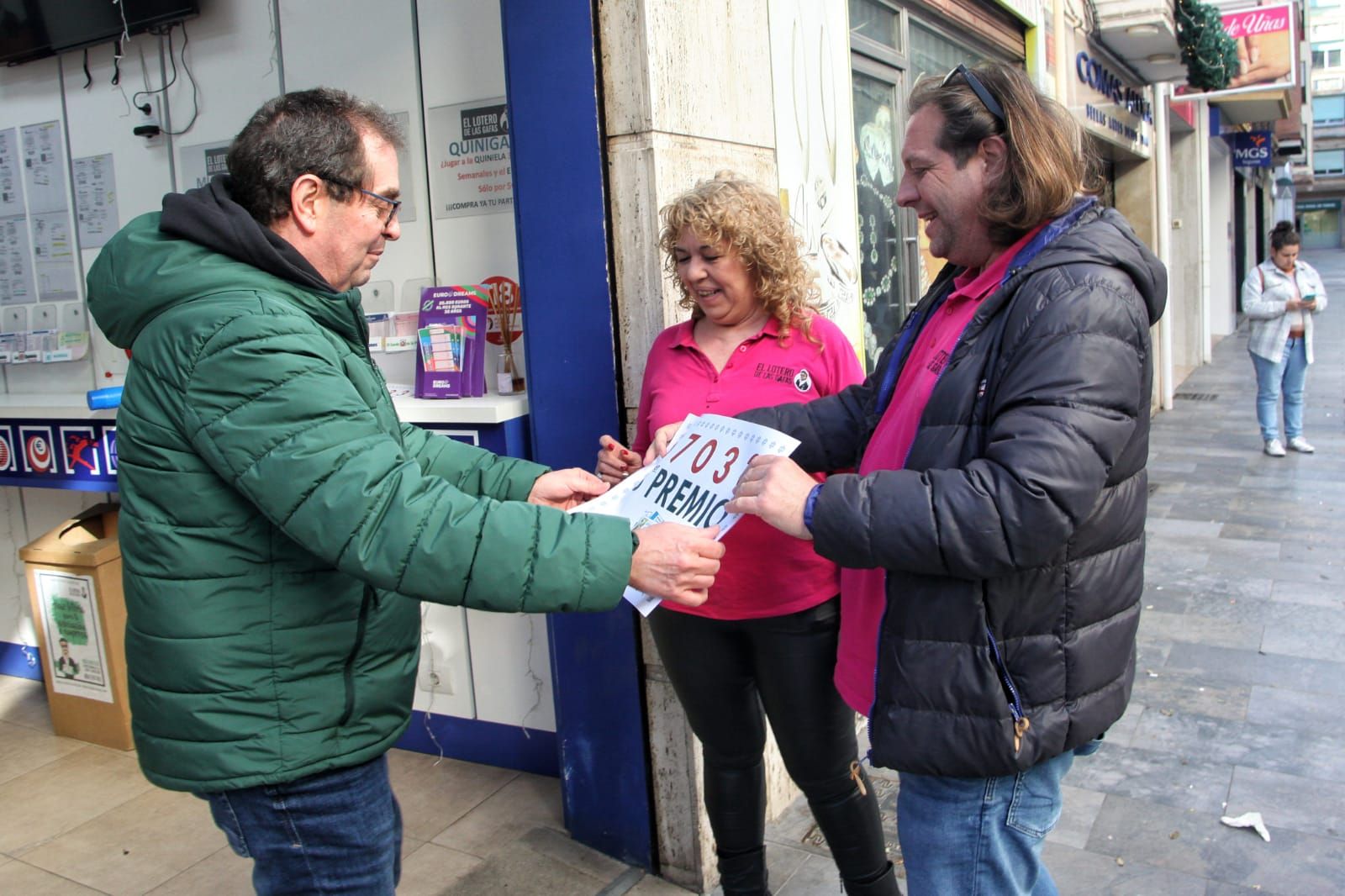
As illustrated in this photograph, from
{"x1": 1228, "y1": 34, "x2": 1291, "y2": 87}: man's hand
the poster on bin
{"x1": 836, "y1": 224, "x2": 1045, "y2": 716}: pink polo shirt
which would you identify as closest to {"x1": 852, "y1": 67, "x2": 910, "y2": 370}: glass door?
{"x1": 836, "y1": 224, "x2": 1045, "y2": 716}: pink polo shirt

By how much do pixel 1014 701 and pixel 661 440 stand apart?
3.74ft

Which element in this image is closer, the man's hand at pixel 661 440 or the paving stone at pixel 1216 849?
the man's hand at pixel 661 440

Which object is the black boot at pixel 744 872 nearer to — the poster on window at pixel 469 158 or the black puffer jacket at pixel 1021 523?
the black puffer jacket at pixel 1021 523

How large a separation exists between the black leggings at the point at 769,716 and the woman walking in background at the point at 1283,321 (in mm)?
8034

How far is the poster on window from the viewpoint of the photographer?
375 centimetres

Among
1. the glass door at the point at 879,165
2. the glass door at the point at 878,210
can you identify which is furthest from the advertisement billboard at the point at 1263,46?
the glass door at the point at 878,210

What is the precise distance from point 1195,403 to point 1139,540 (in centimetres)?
1249

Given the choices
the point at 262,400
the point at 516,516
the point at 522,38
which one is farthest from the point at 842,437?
the point at 522,38

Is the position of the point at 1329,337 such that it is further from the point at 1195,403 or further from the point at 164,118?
the point at 164,118

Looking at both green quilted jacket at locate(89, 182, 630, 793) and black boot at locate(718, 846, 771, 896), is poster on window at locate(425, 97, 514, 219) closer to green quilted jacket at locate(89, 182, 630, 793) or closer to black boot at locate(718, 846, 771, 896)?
green quilted jacket at locate(89, 182, 630, 793)

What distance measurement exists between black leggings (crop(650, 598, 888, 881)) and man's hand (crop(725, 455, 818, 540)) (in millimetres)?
760

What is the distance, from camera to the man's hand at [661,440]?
2.60 metres

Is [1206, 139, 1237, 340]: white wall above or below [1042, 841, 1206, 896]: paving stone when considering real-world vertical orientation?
above

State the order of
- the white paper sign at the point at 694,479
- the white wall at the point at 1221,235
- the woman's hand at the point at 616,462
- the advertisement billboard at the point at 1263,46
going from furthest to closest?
the white wall at the point at 1221,235
the advertisement billboard at the point at 1263,46
the woman's hand at the point at 616,462
the white paper sign at the point at 694,479
